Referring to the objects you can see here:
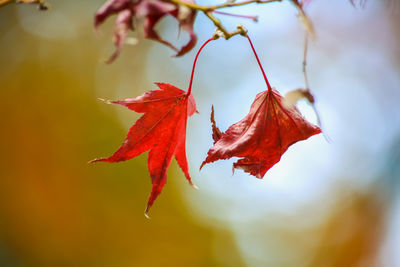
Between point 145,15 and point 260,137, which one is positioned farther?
point 260,137

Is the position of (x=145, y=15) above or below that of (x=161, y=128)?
above

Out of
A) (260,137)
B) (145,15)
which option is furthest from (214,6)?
(260,137)

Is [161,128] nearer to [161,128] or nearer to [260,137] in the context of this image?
[161,128]

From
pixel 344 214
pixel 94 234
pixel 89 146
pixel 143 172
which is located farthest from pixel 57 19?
pixel 344 214

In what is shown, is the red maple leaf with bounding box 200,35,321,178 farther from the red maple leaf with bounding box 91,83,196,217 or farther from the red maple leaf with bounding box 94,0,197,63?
the red maple leaf with bounding box 94,0,197,63

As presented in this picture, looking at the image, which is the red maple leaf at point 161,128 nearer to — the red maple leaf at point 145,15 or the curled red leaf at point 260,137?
the curled red leaf at point 260,137

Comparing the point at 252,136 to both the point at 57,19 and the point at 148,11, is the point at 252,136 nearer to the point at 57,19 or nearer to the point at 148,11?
the point at 148,11

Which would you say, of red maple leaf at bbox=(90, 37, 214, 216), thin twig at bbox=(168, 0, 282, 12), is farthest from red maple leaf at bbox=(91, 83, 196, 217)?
thin twig at bbox=(168, 0, 282, 12)
